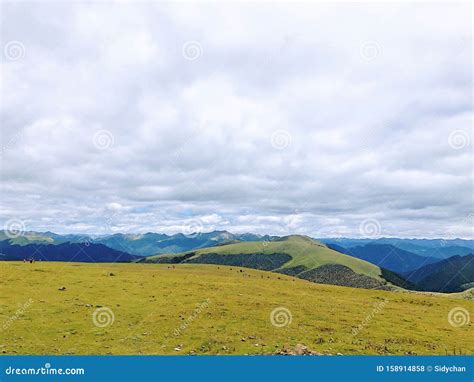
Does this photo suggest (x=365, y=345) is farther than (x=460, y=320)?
No

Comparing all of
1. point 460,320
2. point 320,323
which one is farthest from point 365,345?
point 460,320

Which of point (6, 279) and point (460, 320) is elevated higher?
point (6, 279)

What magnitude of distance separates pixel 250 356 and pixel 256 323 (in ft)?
37.3

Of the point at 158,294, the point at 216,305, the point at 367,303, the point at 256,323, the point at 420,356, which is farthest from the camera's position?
the point at 367,303

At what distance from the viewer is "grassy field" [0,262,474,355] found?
108 feet

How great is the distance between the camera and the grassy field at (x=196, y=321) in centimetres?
3284

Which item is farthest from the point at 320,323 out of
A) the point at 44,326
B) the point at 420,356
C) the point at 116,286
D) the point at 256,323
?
the point at 116,286

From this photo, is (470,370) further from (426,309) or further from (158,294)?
(158,294)

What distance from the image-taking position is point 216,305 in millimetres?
47906

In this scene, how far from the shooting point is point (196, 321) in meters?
40.2

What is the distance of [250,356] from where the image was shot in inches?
1121

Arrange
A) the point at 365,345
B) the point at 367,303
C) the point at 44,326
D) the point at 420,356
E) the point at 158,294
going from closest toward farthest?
the point at 420,356, the point at 365,345, the point at 44,326, the point at 158,294, the point at 367,303

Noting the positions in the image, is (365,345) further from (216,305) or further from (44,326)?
(44,326)

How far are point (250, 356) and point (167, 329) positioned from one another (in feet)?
39.2
